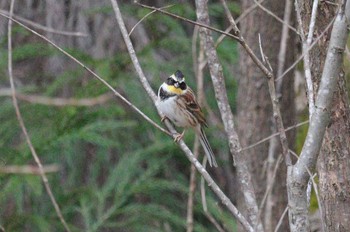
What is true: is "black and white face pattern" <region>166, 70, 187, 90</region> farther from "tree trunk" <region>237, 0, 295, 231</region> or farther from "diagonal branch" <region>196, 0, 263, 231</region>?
"diagonal branch" <region>196, 0, 263, 231</region>

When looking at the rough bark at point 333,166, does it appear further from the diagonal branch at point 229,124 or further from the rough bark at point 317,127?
the rough bark at point 317,127

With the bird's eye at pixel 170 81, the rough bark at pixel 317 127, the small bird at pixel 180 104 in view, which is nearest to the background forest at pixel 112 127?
the small bird at pixel 180 104

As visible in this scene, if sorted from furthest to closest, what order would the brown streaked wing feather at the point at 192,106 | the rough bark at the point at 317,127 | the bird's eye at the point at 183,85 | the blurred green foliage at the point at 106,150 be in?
1. the blurred green foliage at the point at 106,150
2. the brown streaked wing feather at the point at 192,106
3. the bird's eye at the point at 183,85
4. the rough bark at the point at 317,127

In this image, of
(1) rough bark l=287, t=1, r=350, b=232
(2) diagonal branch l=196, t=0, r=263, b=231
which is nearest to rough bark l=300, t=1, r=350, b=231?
(2) diagonal branch l=196, t=0, r=263, b=231

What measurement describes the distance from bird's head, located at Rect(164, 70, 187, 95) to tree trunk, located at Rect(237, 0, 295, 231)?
602 millimetres

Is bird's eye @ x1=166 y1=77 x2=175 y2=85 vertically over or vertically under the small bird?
over

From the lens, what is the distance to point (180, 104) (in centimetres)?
618

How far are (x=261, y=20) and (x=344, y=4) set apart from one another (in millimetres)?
3514

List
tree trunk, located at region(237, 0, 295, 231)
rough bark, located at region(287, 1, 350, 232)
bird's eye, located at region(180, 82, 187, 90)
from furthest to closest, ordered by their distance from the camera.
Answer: tree trunk, located at region(237, 0, 295, 231), bird's eye, located at region(180, 82, 187, 90), rough bark, located at region(287, 1, 350, 232)

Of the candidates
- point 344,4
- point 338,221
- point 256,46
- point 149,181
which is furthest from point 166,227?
point 344,4

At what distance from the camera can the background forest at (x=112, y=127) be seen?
6613 mm

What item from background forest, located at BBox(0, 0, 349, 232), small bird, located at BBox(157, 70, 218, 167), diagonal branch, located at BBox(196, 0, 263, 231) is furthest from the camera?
background forest, located at BBox(0, 0, 349, 232)

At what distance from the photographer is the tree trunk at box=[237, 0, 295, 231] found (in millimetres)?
6496

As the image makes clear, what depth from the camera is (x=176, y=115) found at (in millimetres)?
6090
